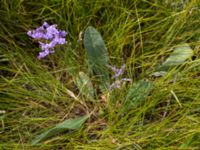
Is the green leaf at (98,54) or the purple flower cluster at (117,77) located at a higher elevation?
the green leaf at (98,54)

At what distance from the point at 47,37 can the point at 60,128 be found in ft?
0.90

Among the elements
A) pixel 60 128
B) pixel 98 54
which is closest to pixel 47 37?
pixel 98 54

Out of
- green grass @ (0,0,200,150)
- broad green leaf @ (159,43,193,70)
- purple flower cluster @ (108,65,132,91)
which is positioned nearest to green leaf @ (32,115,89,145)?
green grass @ (0,0,200,150)

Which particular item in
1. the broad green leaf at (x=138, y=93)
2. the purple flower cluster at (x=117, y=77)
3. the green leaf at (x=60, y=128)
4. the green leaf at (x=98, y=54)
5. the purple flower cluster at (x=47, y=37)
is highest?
the purple flower cluster at (x=47, y=37)

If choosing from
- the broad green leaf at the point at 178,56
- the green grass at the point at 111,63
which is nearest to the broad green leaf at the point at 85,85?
the green grass at the point at 111,63

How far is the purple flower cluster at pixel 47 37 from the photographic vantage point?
130 centimetres

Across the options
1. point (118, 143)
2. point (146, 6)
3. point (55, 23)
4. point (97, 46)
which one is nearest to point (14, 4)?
point (55, 23)

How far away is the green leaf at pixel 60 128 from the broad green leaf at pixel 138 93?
0.14 m

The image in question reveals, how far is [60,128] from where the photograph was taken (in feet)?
3.97

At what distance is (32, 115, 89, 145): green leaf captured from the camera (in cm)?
121

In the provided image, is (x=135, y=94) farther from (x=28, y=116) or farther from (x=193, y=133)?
(x=28, y=116)

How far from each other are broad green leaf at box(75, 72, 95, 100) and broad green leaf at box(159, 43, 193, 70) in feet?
0.73

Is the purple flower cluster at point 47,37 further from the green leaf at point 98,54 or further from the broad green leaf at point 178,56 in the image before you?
the broad green leaf at point 178,56

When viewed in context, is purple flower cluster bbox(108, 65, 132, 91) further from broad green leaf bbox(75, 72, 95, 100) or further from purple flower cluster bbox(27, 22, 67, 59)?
purple flower cluster bbox(27, 22, 67, 59)
